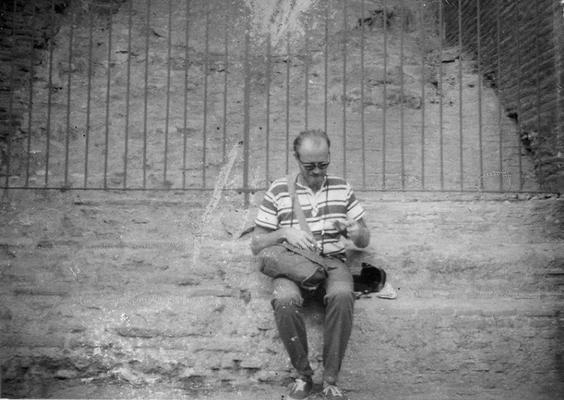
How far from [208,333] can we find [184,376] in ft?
1.01

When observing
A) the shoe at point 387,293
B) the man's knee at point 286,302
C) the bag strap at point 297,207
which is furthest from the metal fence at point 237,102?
the man's knee at point 286,302

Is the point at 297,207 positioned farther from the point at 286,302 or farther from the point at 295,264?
the point at 286,302

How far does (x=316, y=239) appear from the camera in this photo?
3.51 metres

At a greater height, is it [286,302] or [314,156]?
[314,156]

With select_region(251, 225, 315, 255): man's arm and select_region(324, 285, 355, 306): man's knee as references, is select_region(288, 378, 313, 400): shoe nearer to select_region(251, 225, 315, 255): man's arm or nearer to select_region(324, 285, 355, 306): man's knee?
select_region(324, 285, 355, 306): man's knee

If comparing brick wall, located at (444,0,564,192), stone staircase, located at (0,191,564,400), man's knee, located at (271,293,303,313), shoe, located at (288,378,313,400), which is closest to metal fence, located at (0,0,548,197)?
brick wall, located at (444,0,564,192)

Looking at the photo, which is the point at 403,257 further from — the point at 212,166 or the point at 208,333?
the point at 212,166

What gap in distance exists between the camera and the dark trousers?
3.15 metres

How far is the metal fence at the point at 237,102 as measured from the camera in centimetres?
612

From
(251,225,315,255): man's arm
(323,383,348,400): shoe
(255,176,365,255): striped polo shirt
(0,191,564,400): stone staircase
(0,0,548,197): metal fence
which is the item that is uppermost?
(0,0,548,197): metal fence

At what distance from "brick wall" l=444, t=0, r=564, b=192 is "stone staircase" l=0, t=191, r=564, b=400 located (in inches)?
37.8

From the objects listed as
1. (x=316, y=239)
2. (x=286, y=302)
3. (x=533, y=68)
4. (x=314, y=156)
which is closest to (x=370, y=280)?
(x=316, y=239)

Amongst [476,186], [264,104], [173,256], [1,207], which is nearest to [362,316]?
[173,256]

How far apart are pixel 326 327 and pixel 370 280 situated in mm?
747
